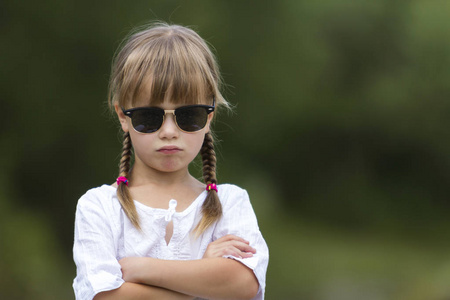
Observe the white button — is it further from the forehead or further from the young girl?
the forehead

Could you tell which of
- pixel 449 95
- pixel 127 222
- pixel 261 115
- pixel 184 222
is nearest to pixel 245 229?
pixel 184 222

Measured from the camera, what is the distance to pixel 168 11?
4.94 m

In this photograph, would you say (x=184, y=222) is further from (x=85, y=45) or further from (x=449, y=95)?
(x=449, y=95)

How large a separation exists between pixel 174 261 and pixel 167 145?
31cm

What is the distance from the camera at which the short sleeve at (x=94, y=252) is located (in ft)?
6.15

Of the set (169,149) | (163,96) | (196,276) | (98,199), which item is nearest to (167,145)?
(169,149)

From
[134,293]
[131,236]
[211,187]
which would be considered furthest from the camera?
[211,187]

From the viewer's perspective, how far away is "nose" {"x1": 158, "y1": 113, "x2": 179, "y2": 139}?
6.40 ft

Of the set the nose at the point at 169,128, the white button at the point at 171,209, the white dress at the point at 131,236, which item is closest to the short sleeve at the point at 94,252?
the white dress at the point at 131,236

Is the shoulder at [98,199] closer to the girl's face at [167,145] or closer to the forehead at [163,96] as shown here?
the girl's face at [167,145]

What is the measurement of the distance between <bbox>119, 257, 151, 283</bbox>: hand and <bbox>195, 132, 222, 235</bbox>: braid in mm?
193

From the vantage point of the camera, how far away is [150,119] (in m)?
1.96

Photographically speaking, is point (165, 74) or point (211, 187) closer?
point (165, 74)

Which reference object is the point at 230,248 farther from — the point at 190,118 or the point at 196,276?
the point at 190,118
